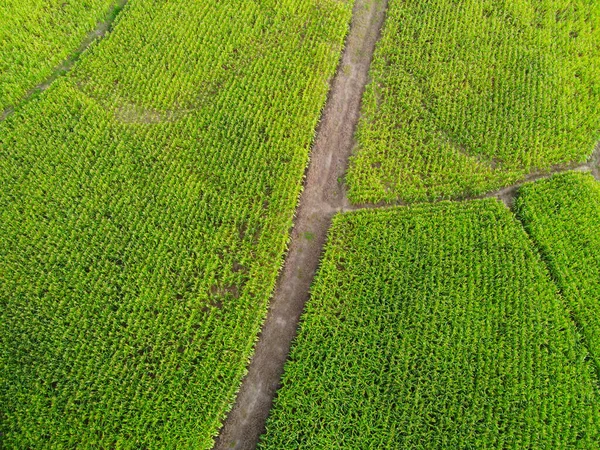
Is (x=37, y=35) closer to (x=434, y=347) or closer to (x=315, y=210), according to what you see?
(x=315, y=210)

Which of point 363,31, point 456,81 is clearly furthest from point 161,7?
point 456,81

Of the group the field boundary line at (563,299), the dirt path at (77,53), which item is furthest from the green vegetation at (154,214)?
the field boundary line at (563,299)

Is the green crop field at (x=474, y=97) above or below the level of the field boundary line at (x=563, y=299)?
above

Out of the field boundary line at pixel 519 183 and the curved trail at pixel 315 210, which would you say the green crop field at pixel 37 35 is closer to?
the curved trail at pixel 315 210

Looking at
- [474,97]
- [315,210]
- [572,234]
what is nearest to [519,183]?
[572,234]

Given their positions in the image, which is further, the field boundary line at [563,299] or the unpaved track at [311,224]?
the field boundary line at [563,299]

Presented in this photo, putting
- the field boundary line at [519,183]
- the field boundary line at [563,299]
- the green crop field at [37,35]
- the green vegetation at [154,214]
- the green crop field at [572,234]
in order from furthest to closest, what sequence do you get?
1. the green crop field at [37,35]
2. the field boundary line at [519,183]
3. the green crop field at [572,234]
4. the field boundary line at [563,299]
5. the green vegetation at [154,214]

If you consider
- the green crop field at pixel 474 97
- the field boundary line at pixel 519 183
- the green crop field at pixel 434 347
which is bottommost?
the green crop field at pixel 434 347

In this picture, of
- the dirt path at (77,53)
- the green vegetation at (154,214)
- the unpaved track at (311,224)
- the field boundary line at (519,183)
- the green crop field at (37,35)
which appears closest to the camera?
the green vegetation at (154,214)
